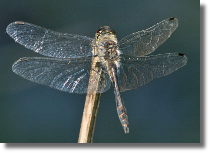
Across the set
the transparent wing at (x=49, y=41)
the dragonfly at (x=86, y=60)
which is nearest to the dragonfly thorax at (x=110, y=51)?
the dragonfly at (x=86, y=60)

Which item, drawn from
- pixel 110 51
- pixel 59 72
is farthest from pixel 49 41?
pixel 110 51

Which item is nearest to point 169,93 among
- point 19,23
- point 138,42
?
point 138,42

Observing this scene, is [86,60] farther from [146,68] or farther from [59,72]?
[146,68]

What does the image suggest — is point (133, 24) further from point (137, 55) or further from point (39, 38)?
point (39, 38)

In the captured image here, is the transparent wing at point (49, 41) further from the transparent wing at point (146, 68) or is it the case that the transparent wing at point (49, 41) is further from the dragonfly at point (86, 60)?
the transparent wing at point (146, 68)

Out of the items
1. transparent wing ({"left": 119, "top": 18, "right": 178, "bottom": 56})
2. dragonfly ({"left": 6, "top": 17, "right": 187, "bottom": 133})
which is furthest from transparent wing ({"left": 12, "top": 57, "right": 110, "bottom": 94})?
transparent wing ({"left": 119, "top": 18, "right": 178, "bottom": 56})
